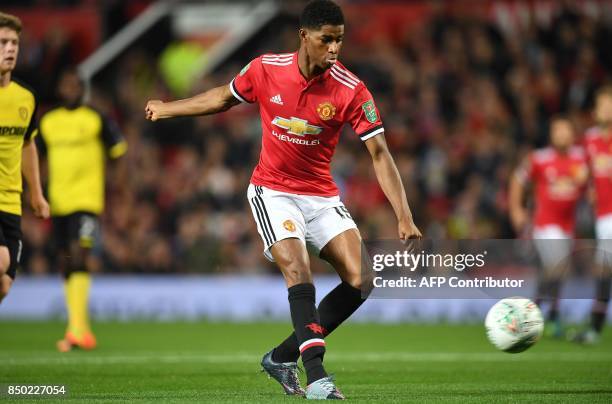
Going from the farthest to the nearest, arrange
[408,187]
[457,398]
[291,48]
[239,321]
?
[291,48] → [408,187] → [239,321] → [457,398]

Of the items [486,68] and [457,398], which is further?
[486,68]

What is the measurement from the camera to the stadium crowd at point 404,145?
634 inches

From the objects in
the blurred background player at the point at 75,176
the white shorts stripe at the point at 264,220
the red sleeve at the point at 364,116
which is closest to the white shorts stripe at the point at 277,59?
the red sleeve at the point at 364,116

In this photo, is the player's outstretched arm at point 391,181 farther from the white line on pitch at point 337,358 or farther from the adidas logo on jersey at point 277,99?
the white line on pitch at point 337,358

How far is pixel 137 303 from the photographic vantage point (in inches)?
621

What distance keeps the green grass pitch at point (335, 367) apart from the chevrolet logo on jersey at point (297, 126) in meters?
1.61

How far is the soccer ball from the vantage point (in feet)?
22.4

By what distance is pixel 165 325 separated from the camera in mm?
14398

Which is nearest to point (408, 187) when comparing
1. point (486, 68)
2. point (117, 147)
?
point (486, 68)

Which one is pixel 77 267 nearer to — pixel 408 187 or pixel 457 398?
pixel 457 398

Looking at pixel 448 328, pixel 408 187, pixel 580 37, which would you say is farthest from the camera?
pixel 580 37

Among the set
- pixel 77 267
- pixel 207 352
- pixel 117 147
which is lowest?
pixel 207 352

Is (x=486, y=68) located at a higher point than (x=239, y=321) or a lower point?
higher

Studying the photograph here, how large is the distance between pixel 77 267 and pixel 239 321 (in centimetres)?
489
